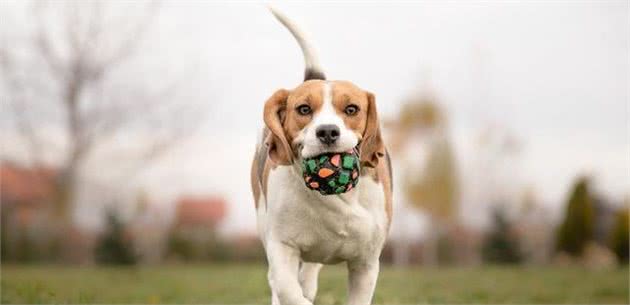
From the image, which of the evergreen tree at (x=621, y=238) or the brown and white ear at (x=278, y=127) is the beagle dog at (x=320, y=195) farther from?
the evergreen tree at (x=621, y=238)

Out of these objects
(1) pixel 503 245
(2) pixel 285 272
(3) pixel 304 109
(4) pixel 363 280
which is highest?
(3) pixel 304 109

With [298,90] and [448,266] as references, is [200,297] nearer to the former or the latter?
[298,90]

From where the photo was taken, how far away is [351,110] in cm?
485

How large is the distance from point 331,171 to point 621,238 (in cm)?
1599

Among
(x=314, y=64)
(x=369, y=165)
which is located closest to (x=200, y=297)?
(x=314, y=64)

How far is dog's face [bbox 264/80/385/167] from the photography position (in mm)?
4656

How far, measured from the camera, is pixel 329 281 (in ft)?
40.2

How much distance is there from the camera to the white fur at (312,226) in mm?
5227

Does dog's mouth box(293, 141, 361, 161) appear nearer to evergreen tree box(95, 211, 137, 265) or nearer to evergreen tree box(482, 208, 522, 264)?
evergreen tree box(95, 211, 137, 265)

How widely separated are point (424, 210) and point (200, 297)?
12.5 m

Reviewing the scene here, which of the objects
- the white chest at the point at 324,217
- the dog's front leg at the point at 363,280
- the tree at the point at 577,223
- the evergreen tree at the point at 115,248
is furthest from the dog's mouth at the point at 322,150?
the tree at the point at 577,223

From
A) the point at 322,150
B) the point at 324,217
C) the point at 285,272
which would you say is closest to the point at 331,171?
the point at 322,150

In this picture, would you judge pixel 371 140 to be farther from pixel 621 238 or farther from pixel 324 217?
pixel 621 238

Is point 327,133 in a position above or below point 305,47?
below
